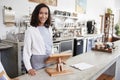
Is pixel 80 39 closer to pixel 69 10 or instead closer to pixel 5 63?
pixel 69 10

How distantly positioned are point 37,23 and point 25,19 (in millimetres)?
2087

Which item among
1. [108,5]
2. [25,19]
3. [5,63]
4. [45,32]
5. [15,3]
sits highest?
[108,5]

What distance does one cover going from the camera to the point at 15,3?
356cm

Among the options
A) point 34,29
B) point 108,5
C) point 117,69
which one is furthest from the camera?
point 108,5

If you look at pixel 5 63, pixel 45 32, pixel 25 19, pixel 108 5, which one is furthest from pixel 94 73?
pixel 108 5

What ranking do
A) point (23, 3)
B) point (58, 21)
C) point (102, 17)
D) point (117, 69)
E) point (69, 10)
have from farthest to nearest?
point (102, 17)
point (69, 10)
point (58, 21)
point (23, 3)
point (117, 69)

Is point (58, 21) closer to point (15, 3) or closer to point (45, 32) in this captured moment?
point (15, 3)

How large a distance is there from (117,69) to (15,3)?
258 centimetres

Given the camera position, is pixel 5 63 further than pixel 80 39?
No

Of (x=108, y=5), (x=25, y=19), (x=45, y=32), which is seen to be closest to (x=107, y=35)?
(x=108, y=5)

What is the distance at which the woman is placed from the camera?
1.69 meters

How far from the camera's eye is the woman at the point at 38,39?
1.69m

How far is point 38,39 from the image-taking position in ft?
5.74

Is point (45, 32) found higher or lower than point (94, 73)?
higher
